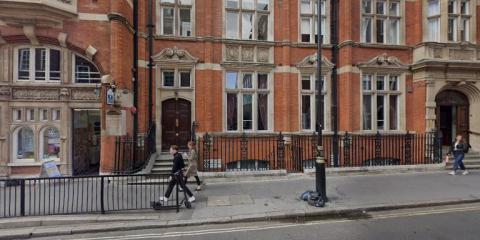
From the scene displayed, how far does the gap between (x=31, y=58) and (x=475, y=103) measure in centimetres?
2050

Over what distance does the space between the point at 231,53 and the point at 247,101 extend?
7.93ft

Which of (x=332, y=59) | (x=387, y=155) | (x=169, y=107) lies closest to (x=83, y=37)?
(x=169, y=107)

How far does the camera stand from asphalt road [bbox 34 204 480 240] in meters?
5.45

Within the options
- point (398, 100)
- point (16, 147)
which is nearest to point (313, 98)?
point (398, 100)

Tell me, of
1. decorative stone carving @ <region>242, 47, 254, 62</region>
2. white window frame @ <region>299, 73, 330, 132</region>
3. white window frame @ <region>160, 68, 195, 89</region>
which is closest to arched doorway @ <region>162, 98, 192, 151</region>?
white window frame @ <region>160, 68, 195, 89</region>

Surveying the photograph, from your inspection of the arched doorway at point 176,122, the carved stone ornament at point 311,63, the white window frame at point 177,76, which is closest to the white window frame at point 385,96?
the carved stone ornament at point 311,63

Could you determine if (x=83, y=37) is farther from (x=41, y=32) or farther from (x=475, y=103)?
(x=475, y=103)

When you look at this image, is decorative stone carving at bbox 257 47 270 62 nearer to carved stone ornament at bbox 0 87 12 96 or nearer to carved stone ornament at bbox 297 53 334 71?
carved stone ornament at bbox 297 53 334 71

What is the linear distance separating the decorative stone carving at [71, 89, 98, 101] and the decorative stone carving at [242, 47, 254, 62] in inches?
263

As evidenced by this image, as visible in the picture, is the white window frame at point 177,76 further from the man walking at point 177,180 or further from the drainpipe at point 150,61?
the man walking at point 177,180

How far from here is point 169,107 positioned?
12.7m

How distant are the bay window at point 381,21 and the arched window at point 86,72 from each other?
499 inches

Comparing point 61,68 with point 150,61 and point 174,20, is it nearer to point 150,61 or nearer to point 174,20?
point 150,61

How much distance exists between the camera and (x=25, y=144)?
34.8 ft
